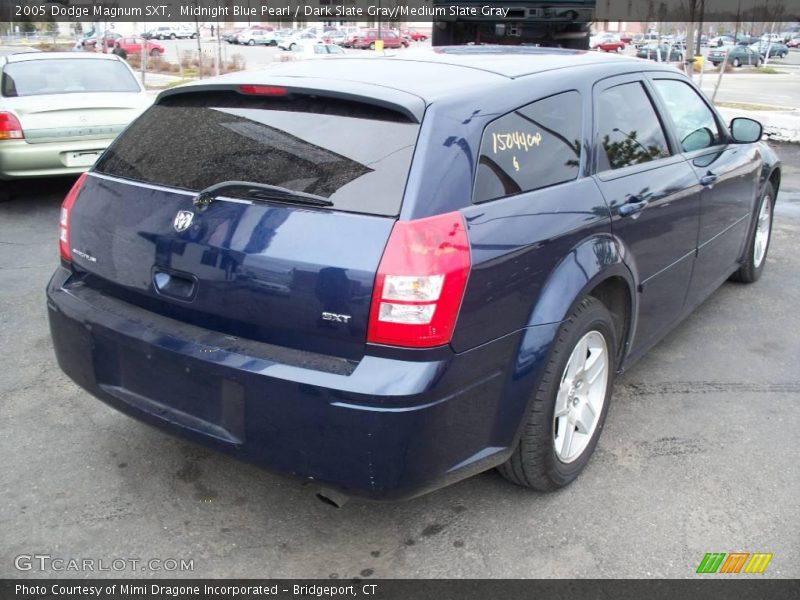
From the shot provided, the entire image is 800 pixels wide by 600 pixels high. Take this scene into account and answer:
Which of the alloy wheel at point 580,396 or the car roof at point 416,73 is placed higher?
the car roof at point 416,73

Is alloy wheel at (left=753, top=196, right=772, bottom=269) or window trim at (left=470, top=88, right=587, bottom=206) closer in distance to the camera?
window trim at (left=470, top=88, right=587, bottom=206)

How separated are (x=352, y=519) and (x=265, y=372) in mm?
842

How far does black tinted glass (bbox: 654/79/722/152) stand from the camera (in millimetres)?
3982

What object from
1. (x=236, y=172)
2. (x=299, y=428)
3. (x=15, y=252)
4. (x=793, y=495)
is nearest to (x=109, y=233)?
(x=236, y=172)

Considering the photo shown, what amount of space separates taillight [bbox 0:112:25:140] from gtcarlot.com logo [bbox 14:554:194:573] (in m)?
5.59

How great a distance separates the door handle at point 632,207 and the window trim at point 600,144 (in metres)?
0.12

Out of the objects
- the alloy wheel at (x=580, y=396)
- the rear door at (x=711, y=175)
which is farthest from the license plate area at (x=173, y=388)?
the rear door at (x=711, y=175)

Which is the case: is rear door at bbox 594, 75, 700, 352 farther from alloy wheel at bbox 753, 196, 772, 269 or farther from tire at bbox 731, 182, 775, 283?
alloy wheel at bbox 753, 196, 772, 269

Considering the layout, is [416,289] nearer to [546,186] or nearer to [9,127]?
[546,186]

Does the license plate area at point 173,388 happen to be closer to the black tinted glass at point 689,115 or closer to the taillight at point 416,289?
the taillight at point 416,289

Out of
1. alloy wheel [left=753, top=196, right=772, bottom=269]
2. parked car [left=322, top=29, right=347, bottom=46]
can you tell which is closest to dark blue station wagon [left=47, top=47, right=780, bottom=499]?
alloy wheel [left=753, top=196, right=772, bottom=269]

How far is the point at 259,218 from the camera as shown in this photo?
8.11 ft

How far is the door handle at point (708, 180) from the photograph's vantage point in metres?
3.96

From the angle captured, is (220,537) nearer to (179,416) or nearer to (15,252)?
(179,416)
